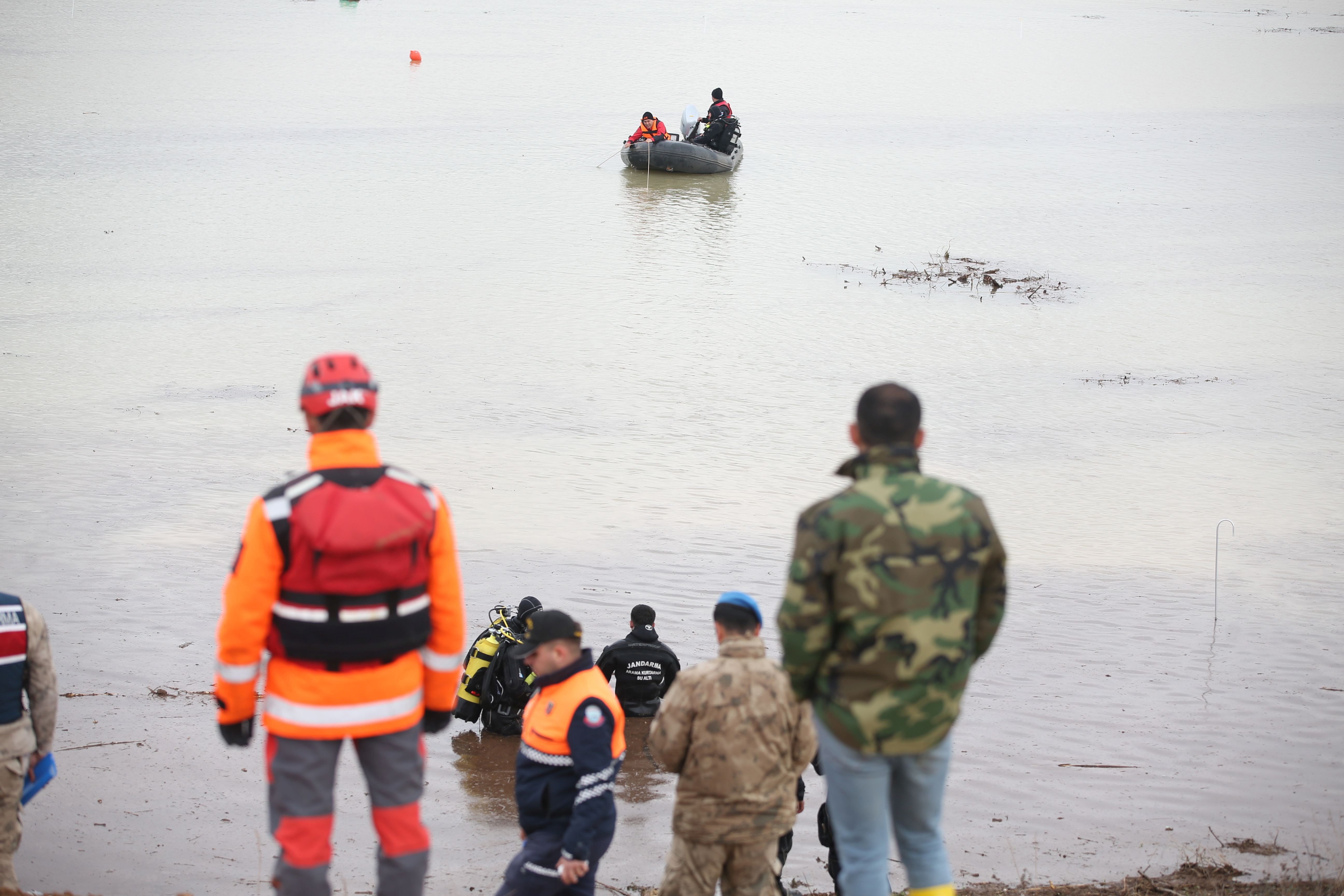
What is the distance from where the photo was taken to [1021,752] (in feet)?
23.9

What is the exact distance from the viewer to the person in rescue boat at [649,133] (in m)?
29.7

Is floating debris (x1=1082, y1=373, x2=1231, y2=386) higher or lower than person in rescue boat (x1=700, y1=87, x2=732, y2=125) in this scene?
lower

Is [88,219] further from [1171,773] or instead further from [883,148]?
[1171,773]

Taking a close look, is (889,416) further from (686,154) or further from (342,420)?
(686,154)

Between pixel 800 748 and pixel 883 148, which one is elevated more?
pixel 883 148

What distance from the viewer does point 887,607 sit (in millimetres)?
2957

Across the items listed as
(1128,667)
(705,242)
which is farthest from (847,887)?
(705,242)

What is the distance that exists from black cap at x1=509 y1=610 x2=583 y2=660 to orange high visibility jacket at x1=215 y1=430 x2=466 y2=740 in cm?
75

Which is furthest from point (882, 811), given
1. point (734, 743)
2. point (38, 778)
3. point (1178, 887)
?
point (38, 778)

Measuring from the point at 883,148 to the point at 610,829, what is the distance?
3540 centimetres

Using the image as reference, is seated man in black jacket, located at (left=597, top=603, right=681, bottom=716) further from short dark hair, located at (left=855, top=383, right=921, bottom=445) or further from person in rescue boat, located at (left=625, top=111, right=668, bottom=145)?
person in rescue boat, located at (left=625, top=111, right=668, bottom=145)

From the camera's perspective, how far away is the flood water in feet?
22.0

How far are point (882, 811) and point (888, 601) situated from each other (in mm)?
563

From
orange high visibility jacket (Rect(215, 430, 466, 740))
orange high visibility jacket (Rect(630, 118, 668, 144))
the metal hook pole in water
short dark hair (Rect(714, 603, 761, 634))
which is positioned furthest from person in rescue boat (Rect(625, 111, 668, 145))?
orange high visibility jacket (Rect(215, 430, 466, 740))
